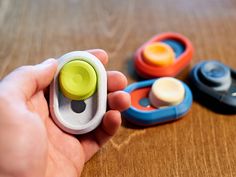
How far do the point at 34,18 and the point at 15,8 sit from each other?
0.06 metres

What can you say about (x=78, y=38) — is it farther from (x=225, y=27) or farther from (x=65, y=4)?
(x=225, y=27)

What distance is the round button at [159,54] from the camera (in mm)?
695

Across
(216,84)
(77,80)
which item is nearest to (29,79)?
(77,80)

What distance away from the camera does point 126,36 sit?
796 millimetres

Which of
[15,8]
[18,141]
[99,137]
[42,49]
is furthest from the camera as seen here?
[15,8]

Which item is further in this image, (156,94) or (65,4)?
(65,4)

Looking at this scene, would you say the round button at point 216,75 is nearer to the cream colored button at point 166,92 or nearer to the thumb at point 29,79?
the cream colored button at point 166,92

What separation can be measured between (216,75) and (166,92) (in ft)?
0.34

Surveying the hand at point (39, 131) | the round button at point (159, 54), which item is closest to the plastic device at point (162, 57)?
the round button at point (159, 54)

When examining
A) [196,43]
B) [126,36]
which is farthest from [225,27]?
[126,36]

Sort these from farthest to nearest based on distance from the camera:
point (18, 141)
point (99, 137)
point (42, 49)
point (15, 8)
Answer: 1. point (15, 8)
2. point (42, 49)
3. point (99, 137)
4. point (18, 141)

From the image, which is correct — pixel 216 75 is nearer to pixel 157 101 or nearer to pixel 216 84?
pixel 216 84

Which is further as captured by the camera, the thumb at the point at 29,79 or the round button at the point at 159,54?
the round button at the point at 159,54

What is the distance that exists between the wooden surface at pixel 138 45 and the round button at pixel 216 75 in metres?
0.04
